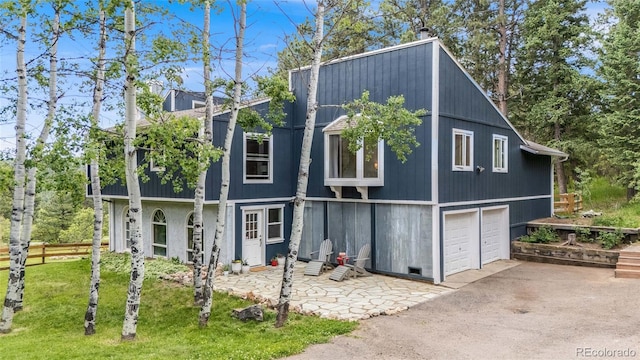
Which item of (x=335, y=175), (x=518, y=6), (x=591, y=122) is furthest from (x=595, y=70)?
Answer: (x=335, y=175)

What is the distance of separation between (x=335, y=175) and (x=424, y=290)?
4280 mm

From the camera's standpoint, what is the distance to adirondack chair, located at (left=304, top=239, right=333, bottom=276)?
11.6 meters

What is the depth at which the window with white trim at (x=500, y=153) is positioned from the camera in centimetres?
1363

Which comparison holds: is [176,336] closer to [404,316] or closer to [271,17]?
[404,316]

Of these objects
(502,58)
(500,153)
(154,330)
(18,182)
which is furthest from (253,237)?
(502,58)

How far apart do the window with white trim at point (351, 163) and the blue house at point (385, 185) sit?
31 mm

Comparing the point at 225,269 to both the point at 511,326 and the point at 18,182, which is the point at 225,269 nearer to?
the point at 18,182

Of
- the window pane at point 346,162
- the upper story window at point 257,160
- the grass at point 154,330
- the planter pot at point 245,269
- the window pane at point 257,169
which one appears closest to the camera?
the grass at point 154,330

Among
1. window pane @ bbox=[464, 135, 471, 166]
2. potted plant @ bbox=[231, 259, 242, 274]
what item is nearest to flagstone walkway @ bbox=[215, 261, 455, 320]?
potted plant @ bbox=[231, 259, 242, 274]

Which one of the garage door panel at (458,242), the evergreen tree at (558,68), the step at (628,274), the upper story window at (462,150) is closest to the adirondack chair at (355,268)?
the garage door panel at (458,242)

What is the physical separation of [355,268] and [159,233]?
7091 millimetres

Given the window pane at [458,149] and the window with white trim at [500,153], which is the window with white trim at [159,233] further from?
the window with white trim at [500,153]

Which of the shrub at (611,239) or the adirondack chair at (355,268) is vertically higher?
the shrub at (611,239)

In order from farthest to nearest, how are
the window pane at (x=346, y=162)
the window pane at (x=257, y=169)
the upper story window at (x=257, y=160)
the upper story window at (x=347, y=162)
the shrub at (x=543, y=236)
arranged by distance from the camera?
1. the shrub at (x=543, y=236)
2. the window pane at (x=257, y=169)
3. the upper story window at (x=257, y=160)
4. the window pane at (x=346, y=162)
5. the upper story window at (x=347, y=162)
